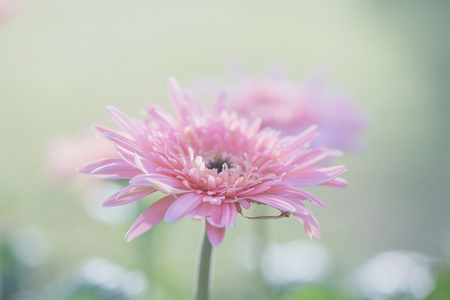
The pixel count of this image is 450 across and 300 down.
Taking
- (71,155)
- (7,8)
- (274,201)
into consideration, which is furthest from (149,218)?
(7,8)

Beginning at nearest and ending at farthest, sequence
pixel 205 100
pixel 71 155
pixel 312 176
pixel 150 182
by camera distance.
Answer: pixel 150 182
pixel 312 176
pixel 71 155
pixel 205 100

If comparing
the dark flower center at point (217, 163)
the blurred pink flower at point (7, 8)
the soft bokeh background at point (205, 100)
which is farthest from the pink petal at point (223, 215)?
the blurred pink flower at point (7, 8)

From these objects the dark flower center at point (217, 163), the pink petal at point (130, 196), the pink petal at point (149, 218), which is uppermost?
the dark flower center at point (217, 163)

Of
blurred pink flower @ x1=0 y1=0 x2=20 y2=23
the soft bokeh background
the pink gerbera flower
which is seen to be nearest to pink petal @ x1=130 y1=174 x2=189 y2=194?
the pink gerbera flower

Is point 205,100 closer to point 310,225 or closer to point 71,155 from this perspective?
point 71,155

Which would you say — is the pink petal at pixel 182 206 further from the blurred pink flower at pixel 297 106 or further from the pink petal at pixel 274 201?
the blurred pink flower at pixel 297 106

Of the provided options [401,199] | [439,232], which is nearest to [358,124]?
[439,232]
